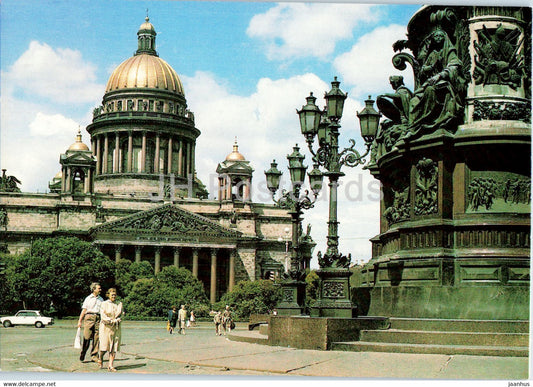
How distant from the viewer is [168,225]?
96062 mm

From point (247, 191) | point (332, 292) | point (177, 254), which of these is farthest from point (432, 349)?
point (247, 191)

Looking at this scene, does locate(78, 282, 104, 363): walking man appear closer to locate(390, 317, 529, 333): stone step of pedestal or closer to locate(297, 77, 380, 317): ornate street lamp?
locate(297, 77, 380, 317): ornate street lamp

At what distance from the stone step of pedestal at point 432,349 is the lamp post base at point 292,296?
860 cm

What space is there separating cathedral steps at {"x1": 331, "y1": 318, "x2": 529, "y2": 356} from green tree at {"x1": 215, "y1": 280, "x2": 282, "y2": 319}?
45.5 metres

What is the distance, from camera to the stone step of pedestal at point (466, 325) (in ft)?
45.9

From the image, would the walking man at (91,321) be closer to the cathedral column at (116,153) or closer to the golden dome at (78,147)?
the golden dome at (78,147)

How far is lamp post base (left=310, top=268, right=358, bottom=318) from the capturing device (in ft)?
53.5

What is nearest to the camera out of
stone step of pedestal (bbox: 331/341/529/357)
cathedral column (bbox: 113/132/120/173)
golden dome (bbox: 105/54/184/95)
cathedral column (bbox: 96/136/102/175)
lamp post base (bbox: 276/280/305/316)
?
stone step of pedestal (bbox: 331/341/529/357)

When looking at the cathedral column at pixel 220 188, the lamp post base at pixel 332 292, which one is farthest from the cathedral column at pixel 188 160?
the lamp post base at pixel 332 292

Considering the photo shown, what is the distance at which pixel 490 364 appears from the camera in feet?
40.9

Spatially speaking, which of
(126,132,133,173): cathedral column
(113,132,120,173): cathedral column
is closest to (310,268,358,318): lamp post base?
(126,132,133,173): cathedral column

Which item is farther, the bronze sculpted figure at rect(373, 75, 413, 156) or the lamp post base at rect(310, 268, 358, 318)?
the bronze sculpted figure at rect(373, 75, 413, 156)

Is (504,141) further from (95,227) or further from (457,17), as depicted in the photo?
(95,227)

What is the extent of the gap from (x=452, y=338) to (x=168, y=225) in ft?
273
